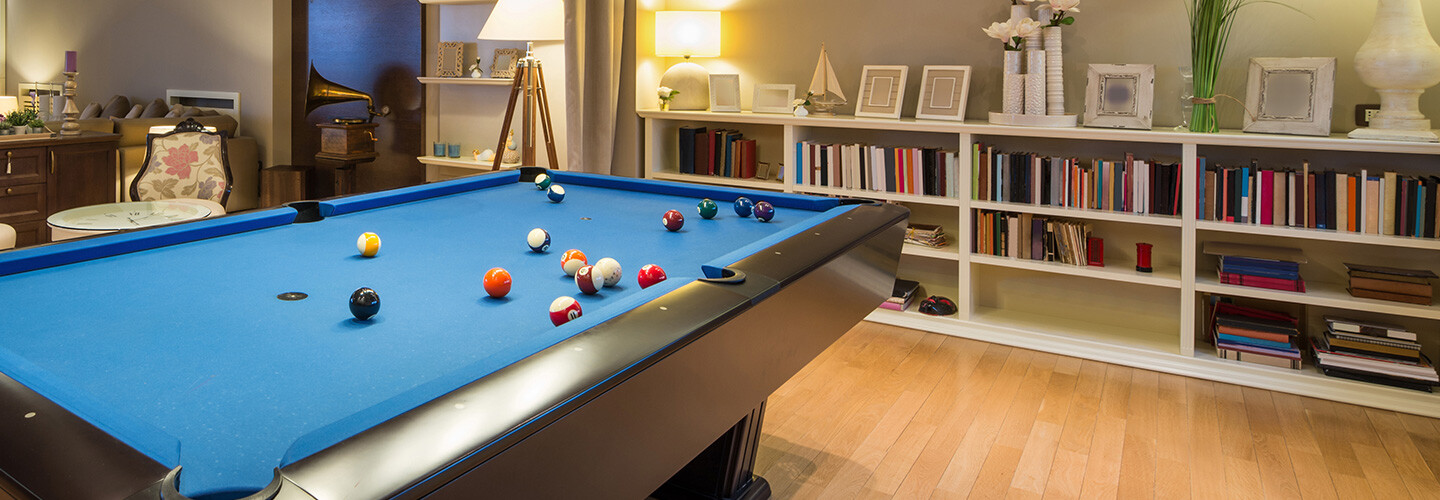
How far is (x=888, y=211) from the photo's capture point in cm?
244

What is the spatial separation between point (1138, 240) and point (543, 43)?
3.16 m

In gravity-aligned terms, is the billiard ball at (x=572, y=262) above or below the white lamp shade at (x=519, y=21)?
below

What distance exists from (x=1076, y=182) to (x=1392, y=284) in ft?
3.64

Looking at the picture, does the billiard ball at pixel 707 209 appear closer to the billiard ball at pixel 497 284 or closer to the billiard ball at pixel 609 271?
the billiard ball at pixel 609 271

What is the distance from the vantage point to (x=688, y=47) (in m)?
4.46

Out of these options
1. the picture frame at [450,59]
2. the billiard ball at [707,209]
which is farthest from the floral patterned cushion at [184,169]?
the billiard ball at [707,209]

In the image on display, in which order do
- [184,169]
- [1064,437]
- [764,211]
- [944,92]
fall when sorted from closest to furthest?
[764,211] → [1064,437] → [944,92] → [184,169]

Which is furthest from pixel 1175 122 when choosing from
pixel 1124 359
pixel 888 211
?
pixel 888 211

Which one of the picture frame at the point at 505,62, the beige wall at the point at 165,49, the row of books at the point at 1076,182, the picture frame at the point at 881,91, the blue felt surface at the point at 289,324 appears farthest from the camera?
the beige wall at the point at 165,49

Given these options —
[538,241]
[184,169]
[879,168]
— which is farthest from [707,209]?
[184,169]

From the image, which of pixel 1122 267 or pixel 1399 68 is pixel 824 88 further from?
pixel 1399 68

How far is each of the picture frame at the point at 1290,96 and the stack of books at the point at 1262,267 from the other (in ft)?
1.52

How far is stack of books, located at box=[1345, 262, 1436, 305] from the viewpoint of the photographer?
310 cm

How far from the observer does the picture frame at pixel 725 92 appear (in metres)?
4.40
